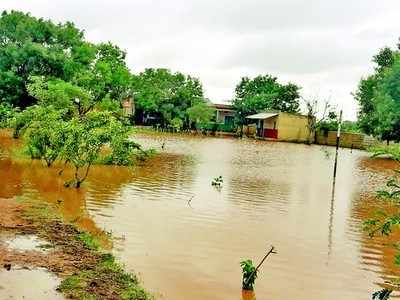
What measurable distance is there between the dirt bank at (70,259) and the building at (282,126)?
5799cm

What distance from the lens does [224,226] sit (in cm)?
1354

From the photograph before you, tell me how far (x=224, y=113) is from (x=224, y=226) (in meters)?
73.5

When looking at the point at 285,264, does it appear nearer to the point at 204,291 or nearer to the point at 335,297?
the point at 335,297

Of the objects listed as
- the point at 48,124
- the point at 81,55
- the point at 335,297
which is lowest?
the point at 335,297

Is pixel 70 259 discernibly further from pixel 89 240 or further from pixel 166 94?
pixel 166 94

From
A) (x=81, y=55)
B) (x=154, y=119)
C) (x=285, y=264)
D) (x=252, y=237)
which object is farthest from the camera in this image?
(x=154, y=119)

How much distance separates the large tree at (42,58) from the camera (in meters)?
44.5

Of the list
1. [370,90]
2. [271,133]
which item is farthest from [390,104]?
[271,133]

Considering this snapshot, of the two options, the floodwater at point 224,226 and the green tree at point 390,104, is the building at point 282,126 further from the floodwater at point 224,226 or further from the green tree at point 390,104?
the floodwater at point 224,226

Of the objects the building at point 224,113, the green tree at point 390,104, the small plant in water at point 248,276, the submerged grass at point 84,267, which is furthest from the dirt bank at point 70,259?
the building at point 224,113

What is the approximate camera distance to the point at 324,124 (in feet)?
230

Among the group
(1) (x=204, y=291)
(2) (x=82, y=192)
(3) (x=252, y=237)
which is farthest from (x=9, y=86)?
(1) (x=204, y=291)

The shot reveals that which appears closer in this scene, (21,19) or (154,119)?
(21,19)

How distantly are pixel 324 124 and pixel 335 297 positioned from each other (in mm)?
63179
